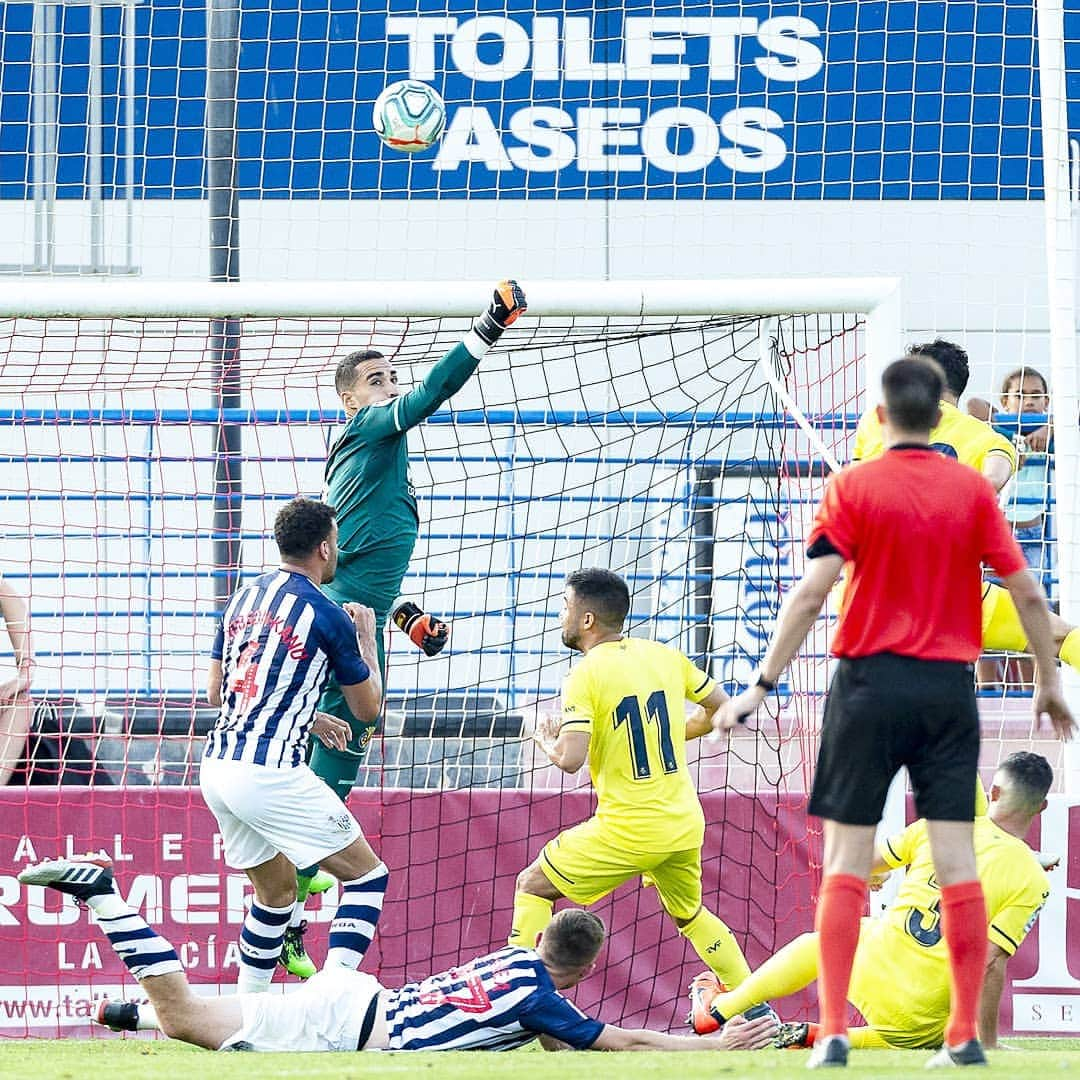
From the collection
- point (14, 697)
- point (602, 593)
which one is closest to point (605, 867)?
point (602, 593)

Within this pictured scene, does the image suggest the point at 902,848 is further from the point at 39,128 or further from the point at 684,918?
the point at 39,128

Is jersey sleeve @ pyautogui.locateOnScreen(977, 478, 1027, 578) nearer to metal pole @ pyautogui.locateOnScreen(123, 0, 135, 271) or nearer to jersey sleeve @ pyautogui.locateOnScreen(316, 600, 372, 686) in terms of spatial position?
jersey sleeve @ pyautogui.locateOnScreen(316, 600, 372, 686)

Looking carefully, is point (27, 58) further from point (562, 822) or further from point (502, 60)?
point (562, 822)

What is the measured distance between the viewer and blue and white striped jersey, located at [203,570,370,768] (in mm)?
6488

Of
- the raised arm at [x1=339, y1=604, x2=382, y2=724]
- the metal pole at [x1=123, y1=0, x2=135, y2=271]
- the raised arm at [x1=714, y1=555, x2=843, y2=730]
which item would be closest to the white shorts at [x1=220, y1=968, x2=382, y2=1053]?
the raised arm at [x1=339, y1=604, x2=382, y2=724]

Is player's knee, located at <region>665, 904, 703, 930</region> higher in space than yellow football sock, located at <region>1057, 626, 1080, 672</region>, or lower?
lower

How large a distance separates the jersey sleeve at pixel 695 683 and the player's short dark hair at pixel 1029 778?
1.35 meters

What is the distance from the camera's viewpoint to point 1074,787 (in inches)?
322

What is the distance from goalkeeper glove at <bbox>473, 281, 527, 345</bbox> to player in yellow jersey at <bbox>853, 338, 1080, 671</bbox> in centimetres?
135

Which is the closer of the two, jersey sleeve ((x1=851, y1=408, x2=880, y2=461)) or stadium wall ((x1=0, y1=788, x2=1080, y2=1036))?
jersey sleeve ((x1=851, y1=408, x2=880, y2=461))

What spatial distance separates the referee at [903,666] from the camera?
475cm

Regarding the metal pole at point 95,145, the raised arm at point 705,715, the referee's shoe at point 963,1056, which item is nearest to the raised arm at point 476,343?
the raised arm at point 705,715

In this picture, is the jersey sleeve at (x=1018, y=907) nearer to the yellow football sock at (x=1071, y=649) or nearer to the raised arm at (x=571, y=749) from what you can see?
the yellow football sock at (x=1071, y=649)

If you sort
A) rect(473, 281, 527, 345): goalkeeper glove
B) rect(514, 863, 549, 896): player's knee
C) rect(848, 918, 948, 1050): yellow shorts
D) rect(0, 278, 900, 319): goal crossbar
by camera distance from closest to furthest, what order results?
rect(848, 918, 948, 1050): yellow shorts, rect(473, 281, 527, 345): goalkeeper glove, rect(514, 863, 549, 896): player's knee, rect(0, 278, 900, 319): goal crossbar
